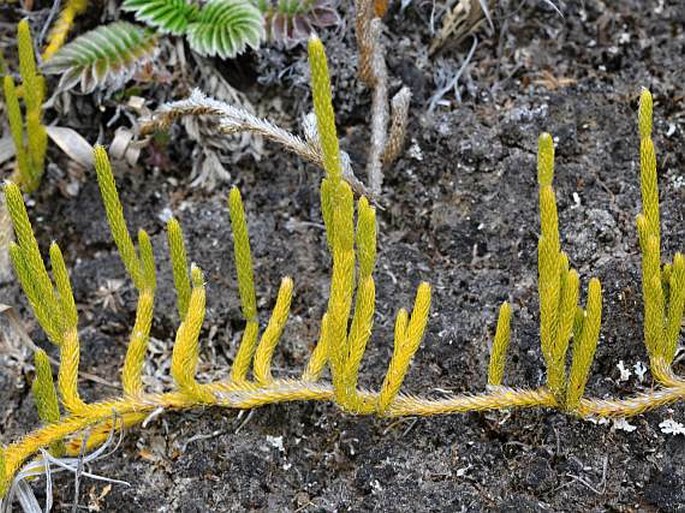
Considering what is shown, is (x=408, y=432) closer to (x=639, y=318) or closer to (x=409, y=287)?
(x=409, y=287)

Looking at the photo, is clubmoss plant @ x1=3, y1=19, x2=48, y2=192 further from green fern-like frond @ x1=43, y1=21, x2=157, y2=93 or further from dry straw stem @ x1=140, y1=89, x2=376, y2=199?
dry straw stem @ x1=140, y1=89, x2=376, y2=199

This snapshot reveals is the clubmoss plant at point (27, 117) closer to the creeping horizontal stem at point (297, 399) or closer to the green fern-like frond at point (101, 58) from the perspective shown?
the green fern-like frond at point (101, 58)

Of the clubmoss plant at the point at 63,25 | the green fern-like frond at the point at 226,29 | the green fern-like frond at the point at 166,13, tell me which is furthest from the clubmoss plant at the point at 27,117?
the green fern-like frond at the point at 226,29

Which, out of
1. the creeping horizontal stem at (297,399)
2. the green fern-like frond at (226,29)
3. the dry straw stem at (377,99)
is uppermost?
the green fern-like frond at (226,29)

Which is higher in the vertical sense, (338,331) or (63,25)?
(63,25)

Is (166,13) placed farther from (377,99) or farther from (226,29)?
(377,99)

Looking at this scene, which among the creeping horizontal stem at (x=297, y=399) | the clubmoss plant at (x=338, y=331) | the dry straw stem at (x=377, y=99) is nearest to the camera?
the clubmoss plant at (x=338, y=331)

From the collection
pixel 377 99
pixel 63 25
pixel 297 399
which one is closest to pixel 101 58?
pixel 63 25
